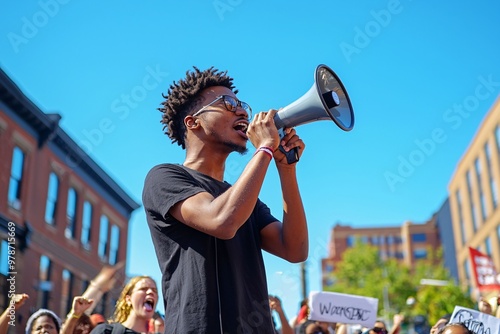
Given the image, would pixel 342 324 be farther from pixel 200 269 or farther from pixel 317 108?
pixel 200 269

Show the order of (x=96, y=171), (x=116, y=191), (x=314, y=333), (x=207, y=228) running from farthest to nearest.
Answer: (x=116, y=191)
(x=96, y=171)
(x=314, y=333)
(x=207, y=228)

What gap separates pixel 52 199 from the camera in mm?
24188

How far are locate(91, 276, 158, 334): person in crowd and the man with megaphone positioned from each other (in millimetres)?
2942

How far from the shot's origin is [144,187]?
96.7 inches

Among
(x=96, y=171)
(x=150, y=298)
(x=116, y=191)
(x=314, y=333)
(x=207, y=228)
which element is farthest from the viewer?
(x=116, y=191)

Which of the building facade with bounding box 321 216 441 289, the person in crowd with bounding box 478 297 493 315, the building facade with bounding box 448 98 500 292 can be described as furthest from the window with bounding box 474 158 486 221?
the person in crowd with bounding box 478 297 493 315

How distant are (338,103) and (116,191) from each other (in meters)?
28.5

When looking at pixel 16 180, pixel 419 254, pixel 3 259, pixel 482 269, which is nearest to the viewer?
pixel 482 269

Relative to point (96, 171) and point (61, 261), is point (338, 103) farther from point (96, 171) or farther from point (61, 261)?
point (96, 171)

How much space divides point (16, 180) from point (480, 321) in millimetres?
17837

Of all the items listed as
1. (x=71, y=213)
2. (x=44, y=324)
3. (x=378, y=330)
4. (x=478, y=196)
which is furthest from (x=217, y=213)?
(x=478, y=196)

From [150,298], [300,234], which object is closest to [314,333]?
[150,298]

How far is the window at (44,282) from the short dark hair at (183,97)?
21.1m

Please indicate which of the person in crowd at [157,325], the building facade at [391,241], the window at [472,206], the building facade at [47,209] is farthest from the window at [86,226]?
the building facade at [391,241]
